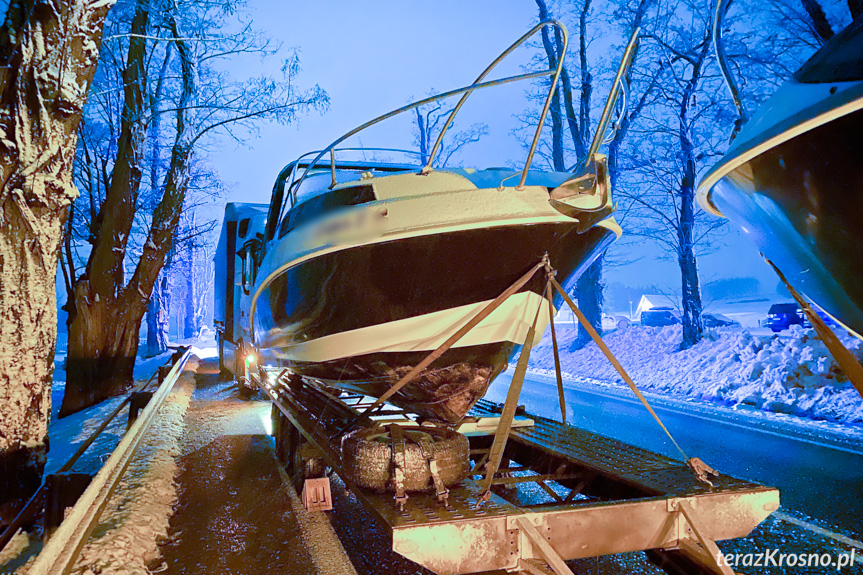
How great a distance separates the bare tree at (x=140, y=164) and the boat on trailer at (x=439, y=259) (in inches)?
234

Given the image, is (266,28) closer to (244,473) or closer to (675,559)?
(244,473)

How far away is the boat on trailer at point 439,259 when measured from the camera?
317cm

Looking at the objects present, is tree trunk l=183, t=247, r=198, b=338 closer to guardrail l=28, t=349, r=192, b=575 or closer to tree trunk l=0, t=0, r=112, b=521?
tree trunk l=0, t=0, r=112, b=521

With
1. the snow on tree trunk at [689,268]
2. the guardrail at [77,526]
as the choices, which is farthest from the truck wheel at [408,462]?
the snow on tree trunk at [689,268]

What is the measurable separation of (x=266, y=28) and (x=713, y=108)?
10413mm

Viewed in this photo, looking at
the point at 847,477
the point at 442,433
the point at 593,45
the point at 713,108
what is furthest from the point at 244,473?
the point at 593,45

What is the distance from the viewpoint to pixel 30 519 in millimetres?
3309

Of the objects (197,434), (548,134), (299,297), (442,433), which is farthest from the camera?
(548,134)

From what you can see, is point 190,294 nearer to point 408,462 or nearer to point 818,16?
point 818,16

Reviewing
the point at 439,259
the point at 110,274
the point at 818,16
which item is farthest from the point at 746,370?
the point at 110,274

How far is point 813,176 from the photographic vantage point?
2.47 metres

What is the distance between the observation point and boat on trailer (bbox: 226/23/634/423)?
317cm

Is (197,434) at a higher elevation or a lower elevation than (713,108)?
lower

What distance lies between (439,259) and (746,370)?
756cm
